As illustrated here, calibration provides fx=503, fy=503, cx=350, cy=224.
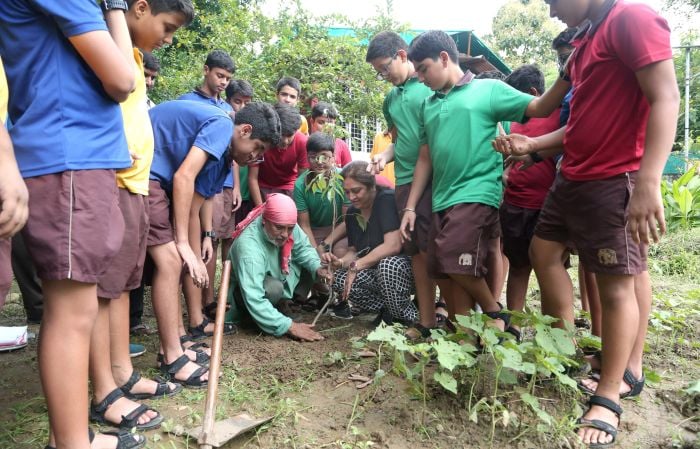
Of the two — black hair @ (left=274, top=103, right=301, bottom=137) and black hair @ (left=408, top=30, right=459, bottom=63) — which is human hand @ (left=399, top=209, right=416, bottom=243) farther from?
black hair @ (left=274, top=103, right=301, bottom=137)

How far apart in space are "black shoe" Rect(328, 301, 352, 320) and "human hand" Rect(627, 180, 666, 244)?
7.83ft

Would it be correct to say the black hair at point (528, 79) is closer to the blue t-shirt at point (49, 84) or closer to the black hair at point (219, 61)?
the black hair at point (219, 61)

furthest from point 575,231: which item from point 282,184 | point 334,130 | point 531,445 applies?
point 282,184

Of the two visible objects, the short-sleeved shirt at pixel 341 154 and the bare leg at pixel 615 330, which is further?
the short-sleeved shirt at pixel 341 154

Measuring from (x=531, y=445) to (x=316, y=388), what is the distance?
105cm

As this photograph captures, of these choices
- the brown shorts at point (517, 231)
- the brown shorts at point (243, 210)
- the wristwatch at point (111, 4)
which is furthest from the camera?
the brown shorts at point (243, 210)

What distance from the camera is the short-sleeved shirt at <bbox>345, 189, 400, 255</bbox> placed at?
367 cm

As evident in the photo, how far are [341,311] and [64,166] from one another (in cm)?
266

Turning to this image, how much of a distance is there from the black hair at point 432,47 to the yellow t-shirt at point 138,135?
58.2 inches

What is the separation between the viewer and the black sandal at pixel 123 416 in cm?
A: 204

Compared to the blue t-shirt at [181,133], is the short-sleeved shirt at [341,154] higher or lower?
lower

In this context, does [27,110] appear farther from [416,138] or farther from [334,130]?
[334,130]

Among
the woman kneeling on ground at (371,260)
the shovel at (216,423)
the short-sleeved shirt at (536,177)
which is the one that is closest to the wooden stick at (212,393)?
the shovel at (216,423)

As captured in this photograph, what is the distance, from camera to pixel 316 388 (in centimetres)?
255
